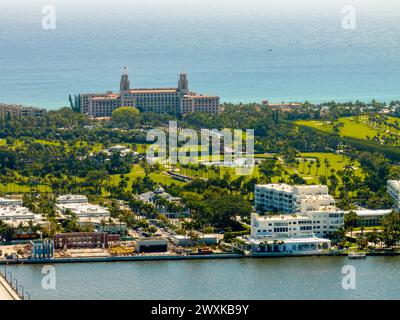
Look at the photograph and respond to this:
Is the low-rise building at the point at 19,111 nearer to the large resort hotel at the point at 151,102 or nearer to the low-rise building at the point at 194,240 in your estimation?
the large resort hotel at the point at 151,102

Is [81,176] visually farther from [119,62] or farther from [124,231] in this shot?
[119,62]

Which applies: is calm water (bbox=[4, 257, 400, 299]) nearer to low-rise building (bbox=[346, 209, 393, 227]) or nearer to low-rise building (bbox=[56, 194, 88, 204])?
low-rise building (bbox=[346, 209, 393, 227])

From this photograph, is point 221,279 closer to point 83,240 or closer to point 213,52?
point 83,240

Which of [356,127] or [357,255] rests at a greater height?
[356,127]

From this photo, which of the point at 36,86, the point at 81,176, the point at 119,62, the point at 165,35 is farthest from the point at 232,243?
the point at 165,35

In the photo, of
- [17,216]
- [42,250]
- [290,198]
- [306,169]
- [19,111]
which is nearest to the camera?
[42,250]

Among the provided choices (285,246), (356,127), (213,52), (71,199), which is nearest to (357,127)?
(356,127)
